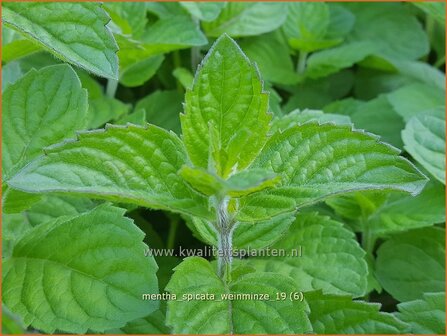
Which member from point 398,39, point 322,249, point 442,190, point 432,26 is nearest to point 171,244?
point 322,249

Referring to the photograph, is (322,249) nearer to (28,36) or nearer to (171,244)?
(171,244)

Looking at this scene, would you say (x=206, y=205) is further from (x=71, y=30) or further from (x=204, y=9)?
(x=204, y=9)

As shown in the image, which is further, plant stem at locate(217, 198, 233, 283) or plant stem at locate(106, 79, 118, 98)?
plant stem at locate(106, 79, 118, 98)

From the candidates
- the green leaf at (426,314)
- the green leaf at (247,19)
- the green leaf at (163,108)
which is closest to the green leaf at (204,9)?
the green leaf at (247,19)

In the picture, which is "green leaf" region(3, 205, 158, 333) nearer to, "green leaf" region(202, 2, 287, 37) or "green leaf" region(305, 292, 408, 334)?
"green leaf" region(305, 292, 408, 334)

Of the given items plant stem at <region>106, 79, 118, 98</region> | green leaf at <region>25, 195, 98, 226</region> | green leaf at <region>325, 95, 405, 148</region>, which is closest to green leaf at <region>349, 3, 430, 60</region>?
green leaf at <region>325, 95, 405, 148</region>

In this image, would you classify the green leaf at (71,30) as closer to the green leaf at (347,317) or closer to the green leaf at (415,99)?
the green leaf at (347,317)

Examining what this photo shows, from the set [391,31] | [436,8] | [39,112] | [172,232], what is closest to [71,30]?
[39,112]
